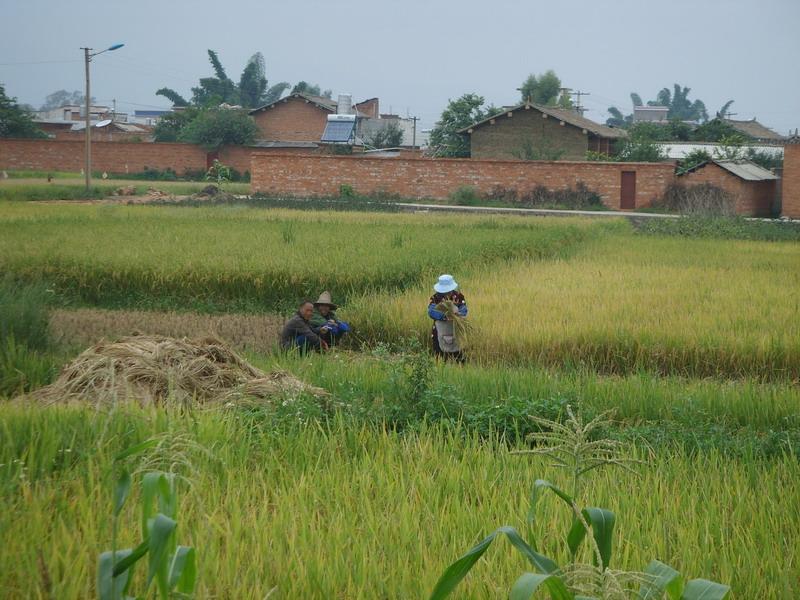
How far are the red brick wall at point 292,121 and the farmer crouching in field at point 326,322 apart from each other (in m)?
Result: 54.8

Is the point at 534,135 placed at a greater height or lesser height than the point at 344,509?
greater

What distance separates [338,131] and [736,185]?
951 inches

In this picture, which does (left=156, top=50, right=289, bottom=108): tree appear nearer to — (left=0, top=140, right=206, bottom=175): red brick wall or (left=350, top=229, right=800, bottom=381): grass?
(left=0, top=140, right=206, bottom=175): red brick wall

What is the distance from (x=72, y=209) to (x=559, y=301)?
65.3 feet

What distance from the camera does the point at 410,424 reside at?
6828 millimetres

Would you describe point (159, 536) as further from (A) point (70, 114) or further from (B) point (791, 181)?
(A) point (70, 114)

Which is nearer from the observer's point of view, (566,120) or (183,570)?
(183,570)

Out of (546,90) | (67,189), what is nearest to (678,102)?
(546,90)

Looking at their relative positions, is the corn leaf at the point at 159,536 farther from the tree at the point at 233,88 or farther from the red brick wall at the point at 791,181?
the tree at the point at 233,88

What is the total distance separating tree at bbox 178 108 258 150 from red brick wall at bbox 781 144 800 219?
31407mm

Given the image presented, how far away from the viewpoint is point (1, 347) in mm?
10047

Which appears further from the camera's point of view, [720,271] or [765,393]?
[720,271]

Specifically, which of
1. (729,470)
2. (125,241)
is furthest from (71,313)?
(729,470)

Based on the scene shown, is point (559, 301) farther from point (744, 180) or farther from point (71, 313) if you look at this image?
point (744, 180)
